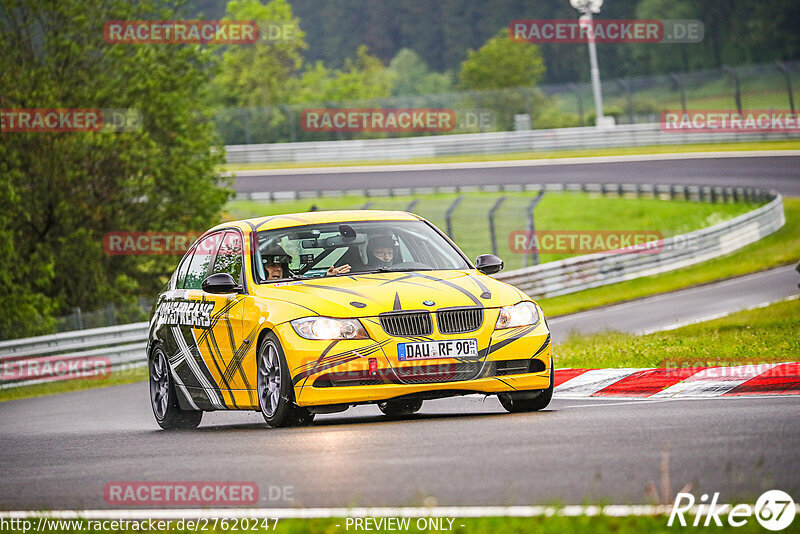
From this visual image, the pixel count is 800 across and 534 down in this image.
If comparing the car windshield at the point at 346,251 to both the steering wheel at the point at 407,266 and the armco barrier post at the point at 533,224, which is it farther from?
the armco barrier post at the point at 533,224

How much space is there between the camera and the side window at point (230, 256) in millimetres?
11117

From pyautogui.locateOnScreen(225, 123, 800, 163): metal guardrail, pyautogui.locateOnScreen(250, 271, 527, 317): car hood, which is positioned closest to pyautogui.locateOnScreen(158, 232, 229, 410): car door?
pyautogui.locateOnScreen(250, 271, 527, 317): car hood

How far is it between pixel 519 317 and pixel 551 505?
174 inches

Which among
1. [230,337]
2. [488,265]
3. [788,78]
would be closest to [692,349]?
[488,265]

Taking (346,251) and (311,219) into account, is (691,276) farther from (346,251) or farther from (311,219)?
(346,251)

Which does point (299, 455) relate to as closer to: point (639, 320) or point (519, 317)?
point (519, 317)

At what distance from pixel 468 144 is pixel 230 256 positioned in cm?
5074

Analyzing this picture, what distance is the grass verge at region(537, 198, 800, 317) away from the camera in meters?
30.6

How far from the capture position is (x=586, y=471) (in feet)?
22.1

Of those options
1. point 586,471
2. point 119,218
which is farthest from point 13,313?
point 586,471

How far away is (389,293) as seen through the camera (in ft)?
32.7

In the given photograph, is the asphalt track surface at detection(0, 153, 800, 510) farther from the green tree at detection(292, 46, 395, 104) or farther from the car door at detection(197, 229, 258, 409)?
the green tree at detection(292, 46, 395, 104)

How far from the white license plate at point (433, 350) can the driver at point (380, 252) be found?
1365 mm

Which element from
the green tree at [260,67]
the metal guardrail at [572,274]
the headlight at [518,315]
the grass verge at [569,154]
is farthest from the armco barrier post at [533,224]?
the green tree at [260,67]
